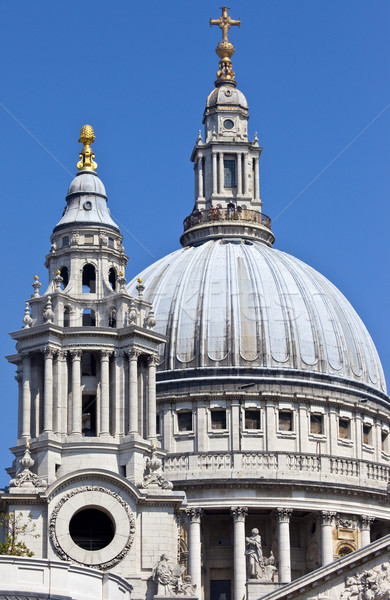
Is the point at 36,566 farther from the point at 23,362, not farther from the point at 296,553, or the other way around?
the point at 296,553

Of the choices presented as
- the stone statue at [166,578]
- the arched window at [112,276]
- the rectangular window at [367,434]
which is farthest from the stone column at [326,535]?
the stone statue at [166,578]

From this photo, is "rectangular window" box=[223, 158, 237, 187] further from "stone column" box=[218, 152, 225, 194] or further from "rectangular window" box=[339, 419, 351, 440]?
"rectangular window" box=[339, 419, 351, 440]

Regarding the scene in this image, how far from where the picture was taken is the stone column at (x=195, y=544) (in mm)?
128375

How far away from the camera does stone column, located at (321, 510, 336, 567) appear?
426 feet

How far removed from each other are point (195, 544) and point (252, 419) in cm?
1012

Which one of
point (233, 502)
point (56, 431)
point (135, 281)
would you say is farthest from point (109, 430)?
point (135, 281)

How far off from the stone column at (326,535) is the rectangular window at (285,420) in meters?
6.91

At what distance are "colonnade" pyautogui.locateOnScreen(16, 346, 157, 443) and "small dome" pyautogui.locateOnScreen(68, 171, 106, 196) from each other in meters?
11.0

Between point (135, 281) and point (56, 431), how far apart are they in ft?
121

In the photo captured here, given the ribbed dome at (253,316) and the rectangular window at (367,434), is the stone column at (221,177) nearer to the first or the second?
the ribbed dome at (253,316)

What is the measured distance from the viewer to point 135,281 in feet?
471

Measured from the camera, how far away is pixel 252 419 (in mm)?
135375

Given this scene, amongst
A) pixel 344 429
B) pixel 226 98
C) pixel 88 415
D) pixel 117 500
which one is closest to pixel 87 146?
pixel 88 415

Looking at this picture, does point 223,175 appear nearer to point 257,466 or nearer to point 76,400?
point 257,466
